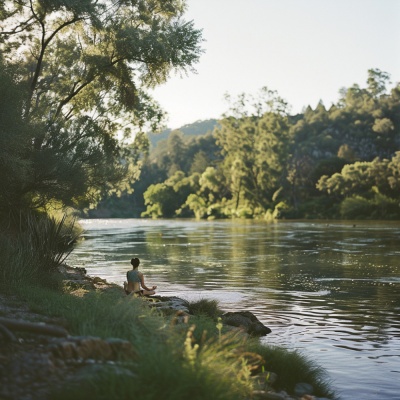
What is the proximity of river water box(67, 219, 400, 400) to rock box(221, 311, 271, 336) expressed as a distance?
0.88 ft

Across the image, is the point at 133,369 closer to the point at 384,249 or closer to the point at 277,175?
the point at 384,249

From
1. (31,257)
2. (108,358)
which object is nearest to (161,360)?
(108,358)

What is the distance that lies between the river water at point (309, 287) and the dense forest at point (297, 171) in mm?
48373

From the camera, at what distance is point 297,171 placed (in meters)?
116

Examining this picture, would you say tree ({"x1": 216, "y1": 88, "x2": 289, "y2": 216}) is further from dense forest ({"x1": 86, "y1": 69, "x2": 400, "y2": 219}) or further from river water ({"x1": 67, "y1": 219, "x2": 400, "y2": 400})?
river water ({"x1": 67, "y1": 219, "x2": 400, "y2": 400})

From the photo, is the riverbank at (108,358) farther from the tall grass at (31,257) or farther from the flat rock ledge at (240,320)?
the flat rock ledge at (240,320)

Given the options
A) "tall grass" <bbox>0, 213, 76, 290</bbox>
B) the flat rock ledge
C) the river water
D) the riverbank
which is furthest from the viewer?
the flat rock ledge

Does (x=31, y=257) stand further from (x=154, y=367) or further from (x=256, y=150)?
(x=256, y=150)

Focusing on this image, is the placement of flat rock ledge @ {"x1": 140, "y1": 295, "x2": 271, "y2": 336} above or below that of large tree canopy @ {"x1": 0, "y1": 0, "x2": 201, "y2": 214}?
below

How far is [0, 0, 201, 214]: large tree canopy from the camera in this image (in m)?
25.4

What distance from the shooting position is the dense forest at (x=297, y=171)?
98.9 metres

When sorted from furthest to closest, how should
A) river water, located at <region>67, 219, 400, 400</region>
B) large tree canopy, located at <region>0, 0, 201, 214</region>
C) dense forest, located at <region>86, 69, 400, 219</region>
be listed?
1. dense forest, located at <region>86, 69, 400, 219</region>
2. large tree canopy, located at <region>0, 0, 201, 214</region>
3. river water, located at <region>67, 219, 400, 400</region>

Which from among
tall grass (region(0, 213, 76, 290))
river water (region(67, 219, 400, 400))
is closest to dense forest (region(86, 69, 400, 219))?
river water (region(67, 219, 400, 400))

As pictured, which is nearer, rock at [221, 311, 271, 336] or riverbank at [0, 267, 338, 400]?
riverbank at [0, 267, 338, 400]
